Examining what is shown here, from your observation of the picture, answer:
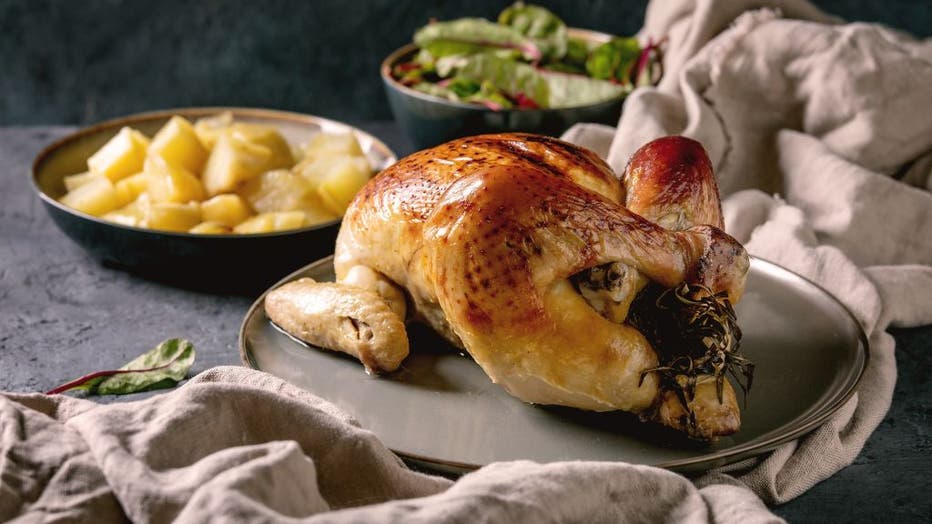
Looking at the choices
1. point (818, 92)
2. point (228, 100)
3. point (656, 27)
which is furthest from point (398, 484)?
point (228, 100)

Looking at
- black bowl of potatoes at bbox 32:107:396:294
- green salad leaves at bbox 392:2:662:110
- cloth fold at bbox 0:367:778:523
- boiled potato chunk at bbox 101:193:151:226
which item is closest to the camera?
cloth fold at bbox 0:367:778:523

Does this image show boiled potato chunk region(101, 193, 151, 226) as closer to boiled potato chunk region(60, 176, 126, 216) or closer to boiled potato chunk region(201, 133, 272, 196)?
boiled potato chunk region(60, 176, 126, 216)

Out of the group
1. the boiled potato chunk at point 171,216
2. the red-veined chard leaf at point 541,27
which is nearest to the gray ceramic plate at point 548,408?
the boiled potato chunk at point 171,216

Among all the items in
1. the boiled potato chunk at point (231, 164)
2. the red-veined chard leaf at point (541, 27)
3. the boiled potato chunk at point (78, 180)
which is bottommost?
the red-veined chard leaf at point (541, 27)

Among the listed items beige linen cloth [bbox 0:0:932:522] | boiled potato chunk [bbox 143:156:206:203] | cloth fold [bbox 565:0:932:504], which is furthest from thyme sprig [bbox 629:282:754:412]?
boiled potato chunk [bbox 143:156:206:203]

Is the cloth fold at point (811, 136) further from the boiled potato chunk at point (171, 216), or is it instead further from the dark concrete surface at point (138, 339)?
the boiled potato chunk at point (171, 216)

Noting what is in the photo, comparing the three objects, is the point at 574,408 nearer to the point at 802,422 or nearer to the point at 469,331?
the point at 469,331
